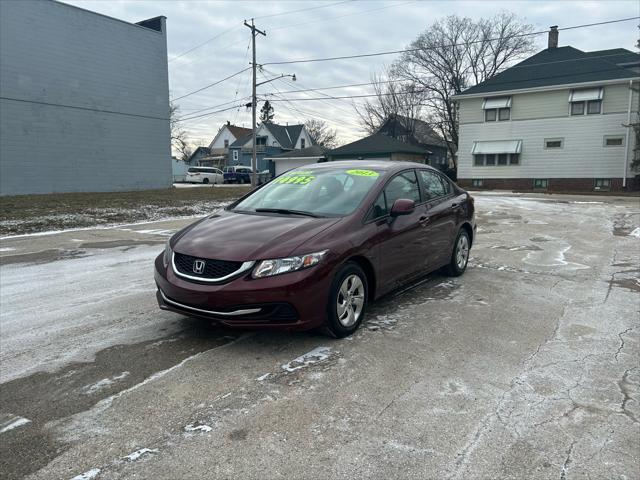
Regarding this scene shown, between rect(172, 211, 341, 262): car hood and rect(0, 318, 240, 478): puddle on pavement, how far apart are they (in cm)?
79

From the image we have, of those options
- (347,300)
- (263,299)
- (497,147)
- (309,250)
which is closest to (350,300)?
(347,300)

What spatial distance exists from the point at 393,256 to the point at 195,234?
1.93 m

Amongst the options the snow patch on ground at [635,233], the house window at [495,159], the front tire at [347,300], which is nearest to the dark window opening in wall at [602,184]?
the house window at [495,159]

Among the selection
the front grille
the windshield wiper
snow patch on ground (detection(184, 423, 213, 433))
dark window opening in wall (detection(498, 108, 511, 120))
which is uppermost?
dark window opening in wall (detection(498, 108, 511, 120))

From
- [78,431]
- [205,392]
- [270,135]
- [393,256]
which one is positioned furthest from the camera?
[270,135]

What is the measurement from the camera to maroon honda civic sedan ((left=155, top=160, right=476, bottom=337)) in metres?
3.81

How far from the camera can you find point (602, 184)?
29.2m

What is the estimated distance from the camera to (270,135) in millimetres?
64062

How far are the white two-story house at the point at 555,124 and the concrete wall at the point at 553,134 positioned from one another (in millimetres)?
51

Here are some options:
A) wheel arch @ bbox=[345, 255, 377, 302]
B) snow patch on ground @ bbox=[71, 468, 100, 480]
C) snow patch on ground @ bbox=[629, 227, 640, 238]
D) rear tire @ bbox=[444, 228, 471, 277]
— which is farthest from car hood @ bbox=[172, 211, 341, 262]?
snow patch on ground @ bbox=[629, 227, 640, 238]

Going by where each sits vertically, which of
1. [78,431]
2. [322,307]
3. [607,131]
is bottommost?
[78,431]

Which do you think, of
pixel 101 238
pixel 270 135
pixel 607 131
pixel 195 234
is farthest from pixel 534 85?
pixel 270 135

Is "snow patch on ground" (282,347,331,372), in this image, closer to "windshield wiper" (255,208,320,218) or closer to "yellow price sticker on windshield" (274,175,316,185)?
"windshield wiper" (255,208,320,218)

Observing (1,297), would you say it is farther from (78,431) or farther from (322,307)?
(322,307)
